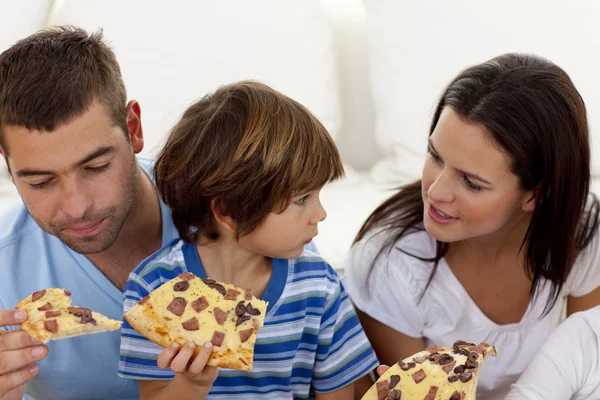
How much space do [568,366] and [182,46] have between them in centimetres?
155

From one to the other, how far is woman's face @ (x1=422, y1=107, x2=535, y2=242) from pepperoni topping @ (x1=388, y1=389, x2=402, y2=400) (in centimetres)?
43

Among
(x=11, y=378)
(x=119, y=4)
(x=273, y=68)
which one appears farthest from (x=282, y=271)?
(x=119, y=4)


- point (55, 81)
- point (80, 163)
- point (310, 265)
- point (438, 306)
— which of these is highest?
point (55, 81)

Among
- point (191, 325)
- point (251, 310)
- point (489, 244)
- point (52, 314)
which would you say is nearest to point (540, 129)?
point (489, 244)

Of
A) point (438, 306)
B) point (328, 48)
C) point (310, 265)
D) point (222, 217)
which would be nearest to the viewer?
point (222, 217)

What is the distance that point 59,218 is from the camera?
63.5 inches

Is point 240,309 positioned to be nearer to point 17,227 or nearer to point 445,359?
point 445,359

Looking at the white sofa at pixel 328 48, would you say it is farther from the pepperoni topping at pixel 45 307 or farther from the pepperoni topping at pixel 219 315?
the pepperoni topping at pixel 45 307

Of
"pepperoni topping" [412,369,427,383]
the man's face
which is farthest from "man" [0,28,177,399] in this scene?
"pepperoni topping" [412,369,427,383]

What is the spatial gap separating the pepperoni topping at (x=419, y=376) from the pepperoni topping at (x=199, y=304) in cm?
41

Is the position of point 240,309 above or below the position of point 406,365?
above

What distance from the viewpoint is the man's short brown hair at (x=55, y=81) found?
5.21ft

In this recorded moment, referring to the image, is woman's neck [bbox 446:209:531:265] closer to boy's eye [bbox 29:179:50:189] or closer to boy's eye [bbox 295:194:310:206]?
boy's eye [bbox 295:194:310:206]

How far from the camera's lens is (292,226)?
156cm
